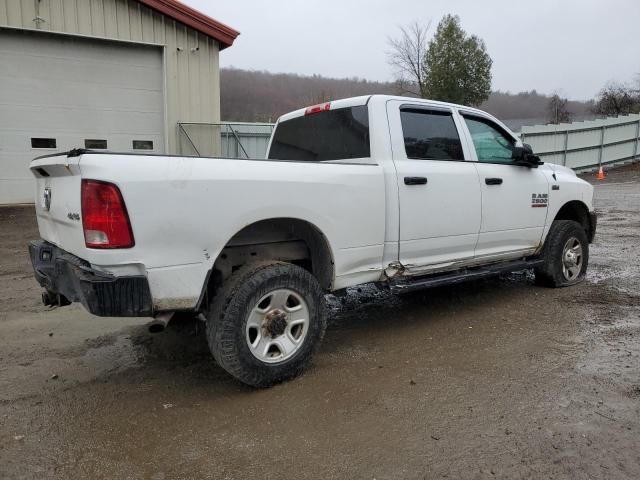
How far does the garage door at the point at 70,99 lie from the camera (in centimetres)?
1099

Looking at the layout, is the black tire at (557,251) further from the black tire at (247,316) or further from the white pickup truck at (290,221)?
the black tire at (247,316)

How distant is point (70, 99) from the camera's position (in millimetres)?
11539

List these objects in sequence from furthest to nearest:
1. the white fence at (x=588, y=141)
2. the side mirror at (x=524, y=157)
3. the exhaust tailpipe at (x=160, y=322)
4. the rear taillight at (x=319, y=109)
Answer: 1. the white fence at (x=588, y=141)
2. the side mirror at (x=524, y=157)
3. the rear taillight at (x=319, y=109)
4. the exhaust tailpipe at (x=160, y=322)

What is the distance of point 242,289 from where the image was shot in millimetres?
3043

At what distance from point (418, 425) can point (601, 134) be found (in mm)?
22250

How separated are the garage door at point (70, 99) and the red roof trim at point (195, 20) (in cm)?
96

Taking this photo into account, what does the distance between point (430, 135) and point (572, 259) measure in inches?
98.4

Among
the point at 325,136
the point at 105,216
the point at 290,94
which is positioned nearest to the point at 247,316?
the point at 105,216

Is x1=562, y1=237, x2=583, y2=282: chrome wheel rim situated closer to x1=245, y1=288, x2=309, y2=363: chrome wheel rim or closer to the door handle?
the door handle

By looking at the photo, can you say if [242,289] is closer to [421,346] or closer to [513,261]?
[421,346]

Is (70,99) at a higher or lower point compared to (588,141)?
higher

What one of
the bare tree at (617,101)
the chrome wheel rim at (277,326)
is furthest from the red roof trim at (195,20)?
the bare tree at (617,101)

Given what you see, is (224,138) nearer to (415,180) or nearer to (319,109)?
(319,109)

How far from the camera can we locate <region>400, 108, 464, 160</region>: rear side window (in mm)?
4008
